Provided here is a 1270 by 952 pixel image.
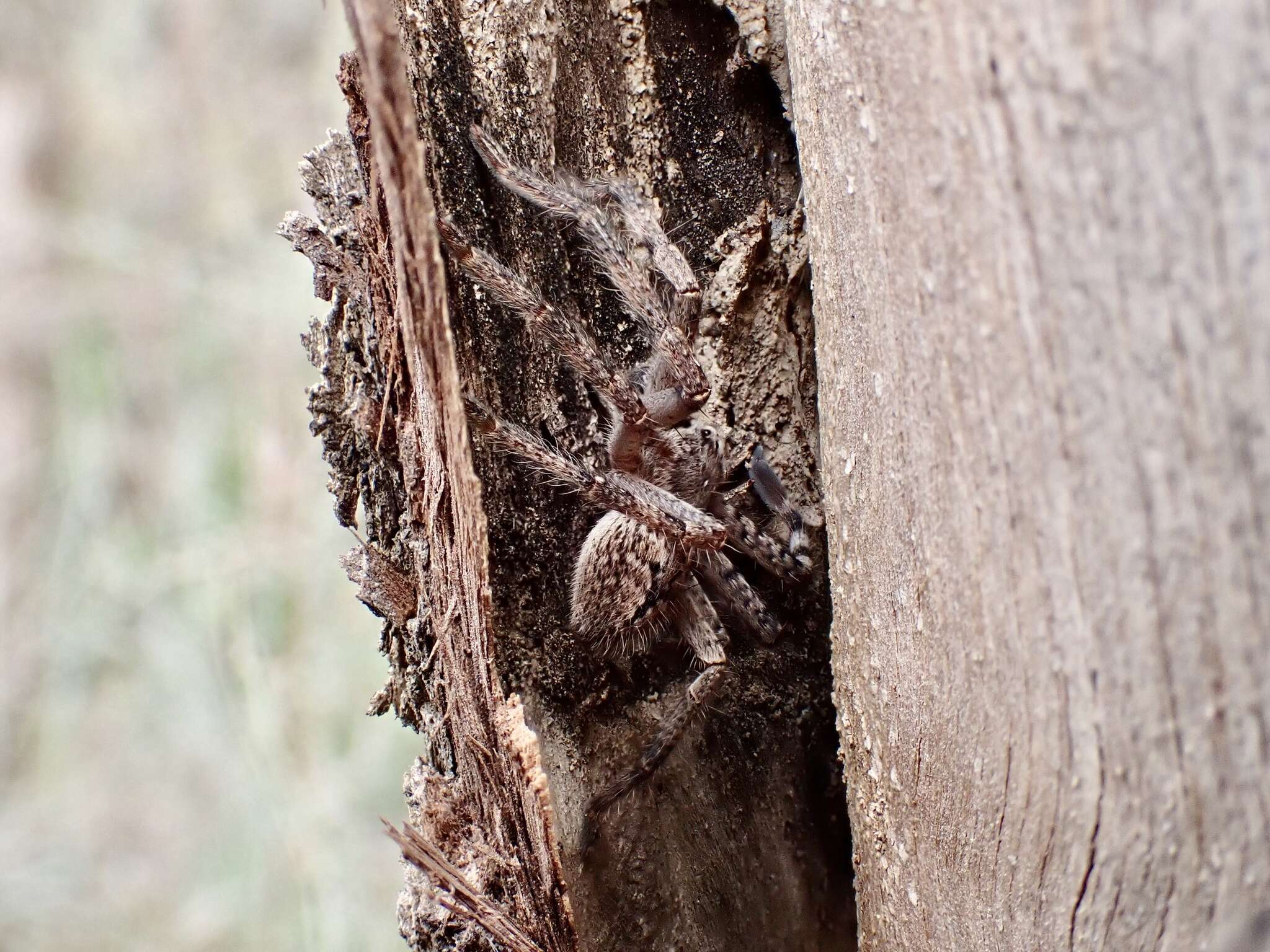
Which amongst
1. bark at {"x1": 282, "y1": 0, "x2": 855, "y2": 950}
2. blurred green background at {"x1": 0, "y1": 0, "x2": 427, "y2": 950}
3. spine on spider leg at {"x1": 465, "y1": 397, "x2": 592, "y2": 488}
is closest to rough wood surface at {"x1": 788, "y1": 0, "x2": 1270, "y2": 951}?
bark at {"x1": 282, "y1": 0, "x2": 855, "y2": 950}

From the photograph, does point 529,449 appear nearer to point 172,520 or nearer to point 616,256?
point 616,256

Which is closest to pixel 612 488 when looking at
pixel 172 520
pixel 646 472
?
pixel 646 472

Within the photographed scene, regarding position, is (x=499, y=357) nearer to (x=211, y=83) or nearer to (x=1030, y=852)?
(x=1030, y=852)

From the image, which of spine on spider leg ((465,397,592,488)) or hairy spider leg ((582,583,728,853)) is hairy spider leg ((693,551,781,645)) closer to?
hairy spider leg ((582,583,728,853))

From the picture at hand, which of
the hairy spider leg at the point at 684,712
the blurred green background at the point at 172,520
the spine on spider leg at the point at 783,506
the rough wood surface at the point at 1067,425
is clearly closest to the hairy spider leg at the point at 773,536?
the spine on spider leg at the point at 783,506

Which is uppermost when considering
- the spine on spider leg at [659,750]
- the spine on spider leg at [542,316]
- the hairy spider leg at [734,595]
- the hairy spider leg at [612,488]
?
the spine on spider leg at [542,316]

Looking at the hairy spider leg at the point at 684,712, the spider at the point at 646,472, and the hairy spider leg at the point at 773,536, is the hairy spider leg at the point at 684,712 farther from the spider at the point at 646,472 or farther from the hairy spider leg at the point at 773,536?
the hairy spider leg at the point at 773,536

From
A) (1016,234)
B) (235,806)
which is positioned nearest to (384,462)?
(1016,234)
